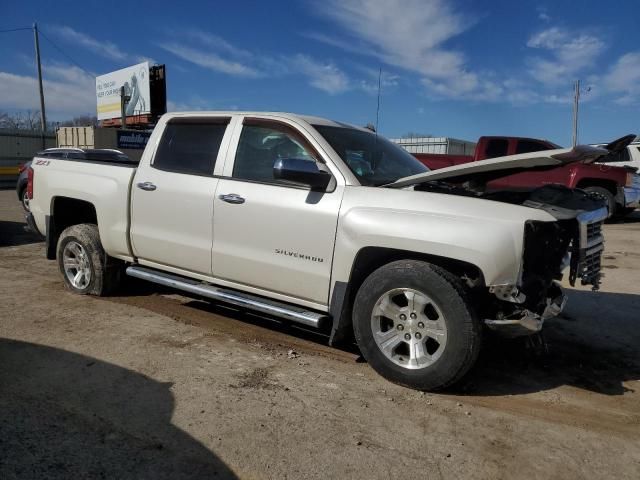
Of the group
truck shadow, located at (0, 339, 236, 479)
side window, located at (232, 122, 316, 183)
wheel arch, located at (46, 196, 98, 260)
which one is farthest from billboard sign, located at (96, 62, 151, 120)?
truck shadow, located at (0, 339, 236, 479)

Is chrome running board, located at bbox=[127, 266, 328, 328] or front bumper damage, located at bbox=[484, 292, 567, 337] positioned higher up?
front bumper damage, located at bbox=[484, 292, 567, 337]

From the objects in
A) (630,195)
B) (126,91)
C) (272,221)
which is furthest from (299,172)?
(126,91)

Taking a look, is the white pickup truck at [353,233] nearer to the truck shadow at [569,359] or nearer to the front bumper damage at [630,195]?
the truck shadow at [569,359]

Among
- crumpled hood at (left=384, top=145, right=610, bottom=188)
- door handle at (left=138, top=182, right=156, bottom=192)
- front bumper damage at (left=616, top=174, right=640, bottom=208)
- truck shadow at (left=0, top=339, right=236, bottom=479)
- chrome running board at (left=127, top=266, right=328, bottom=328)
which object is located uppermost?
crumpled hood at (left=384, top=145, right=610, bottom=188)

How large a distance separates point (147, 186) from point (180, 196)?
0.46 meters

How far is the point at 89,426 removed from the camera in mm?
2949

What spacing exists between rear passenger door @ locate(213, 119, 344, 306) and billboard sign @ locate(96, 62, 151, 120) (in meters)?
36.6

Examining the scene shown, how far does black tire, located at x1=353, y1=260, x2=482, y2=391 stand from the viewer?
3285mm

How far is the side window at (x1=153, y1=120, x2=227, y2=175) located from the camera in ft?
15.0

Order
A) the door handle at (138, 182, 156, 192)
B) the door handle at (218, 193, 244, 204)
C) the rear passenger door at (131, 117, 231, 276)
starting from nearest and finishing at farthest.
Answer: the door handle at (218, 193, 244, 204) → the rear passenger door at (131, 117, 231, 276) → the door handle at (138, 182, 156, 192)

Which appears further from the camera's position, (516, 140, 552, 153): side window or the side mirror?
(516, 140, 552, 153): side window

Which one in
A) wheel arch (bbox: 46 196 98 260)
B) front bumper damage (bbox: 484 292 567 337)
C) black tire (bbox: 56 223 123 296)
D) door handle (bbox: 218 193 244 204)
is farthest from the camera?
wheel arch (bbox: 46 196 98 260)

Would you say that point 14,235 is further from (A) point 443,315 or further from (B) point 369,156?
(A) point 443,315

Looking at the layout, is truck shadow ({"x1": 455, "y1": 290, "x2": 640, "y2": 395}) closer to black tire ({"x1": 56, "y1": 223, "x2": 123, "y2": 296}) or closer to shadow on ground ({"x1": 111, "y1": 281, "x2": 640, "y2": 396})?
shadow on ground ({"x1": 111, "y1": 281, "x2": 640, "y2": 396})
